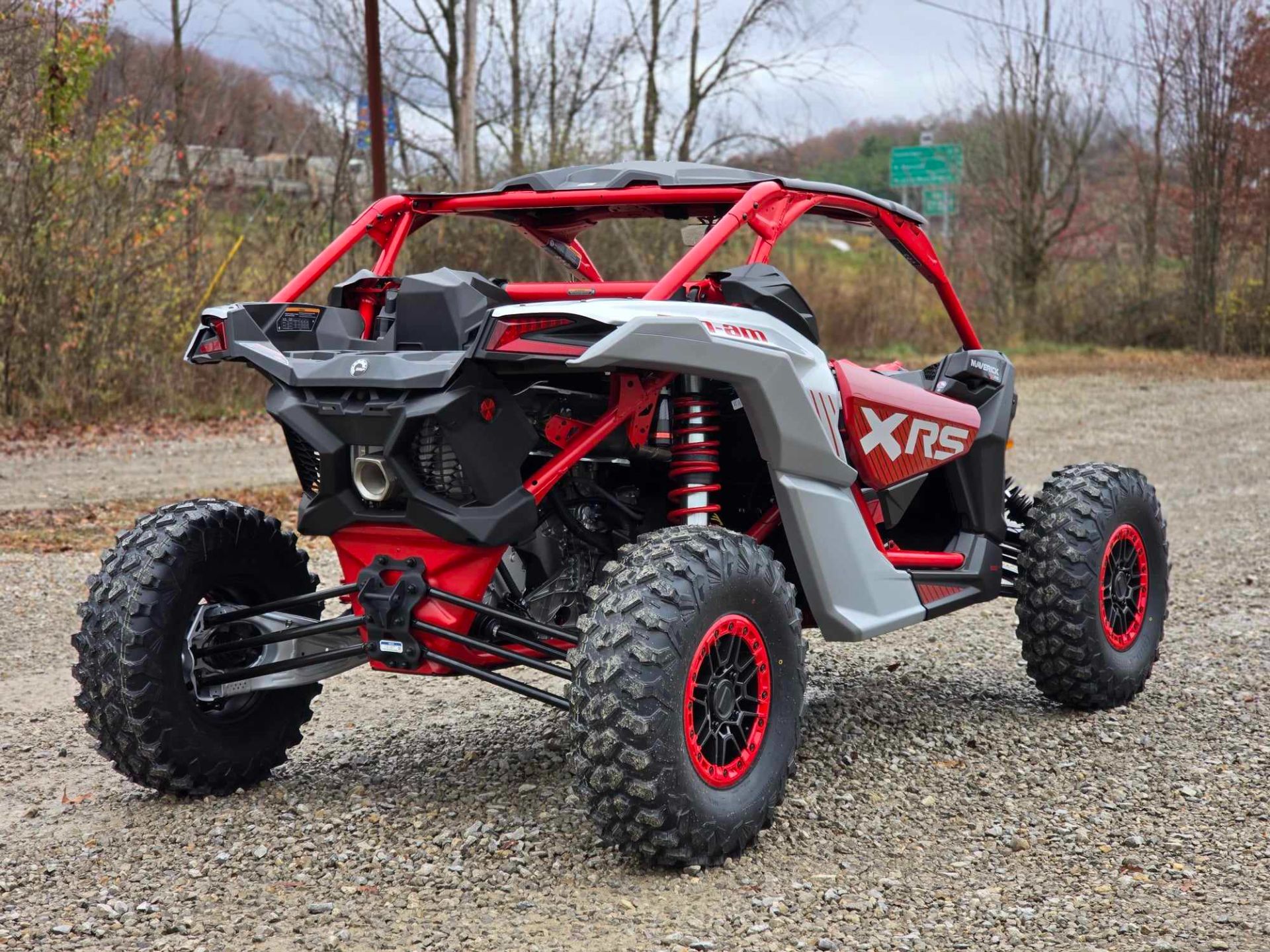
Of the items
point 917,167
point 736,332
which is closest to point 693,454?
point 736,332

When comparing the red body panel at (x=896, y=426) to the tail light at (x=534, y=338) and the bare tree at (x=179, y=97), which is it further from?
the bare tree at (x=179, y=97)

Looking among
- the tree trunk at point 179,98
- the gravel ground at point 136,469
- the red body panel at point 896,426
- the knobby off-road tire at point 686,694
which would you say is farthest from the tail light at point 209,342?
the tree trunk at point 179,98

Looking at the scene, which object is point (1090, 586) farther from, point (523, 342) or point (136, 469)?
point (136, 469)

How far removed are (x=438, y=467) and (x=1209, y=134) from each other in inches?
1083

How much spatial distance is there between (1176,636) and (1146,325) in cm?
2397

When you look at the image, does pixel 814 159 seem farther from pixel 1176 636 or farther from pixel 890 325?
pixel 1176 636

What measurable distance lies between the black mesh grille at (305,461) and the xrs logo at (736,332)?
1.27 metres

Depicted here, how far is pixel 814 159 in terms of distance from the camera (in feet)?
103

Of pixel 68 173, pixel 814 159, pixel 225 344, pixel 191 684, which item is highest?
pixel 814 159

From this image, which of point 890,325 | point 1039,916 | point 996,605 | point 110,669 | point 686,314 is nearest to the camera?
point 1039,916

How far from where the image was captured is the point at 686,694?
375 centimetres

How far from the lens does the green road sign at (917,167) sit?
4138 centimetres

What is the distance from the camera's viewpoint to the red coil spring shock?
432 centimetres

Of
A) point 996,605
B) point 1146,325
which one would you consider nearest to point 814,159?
point 1146,325
